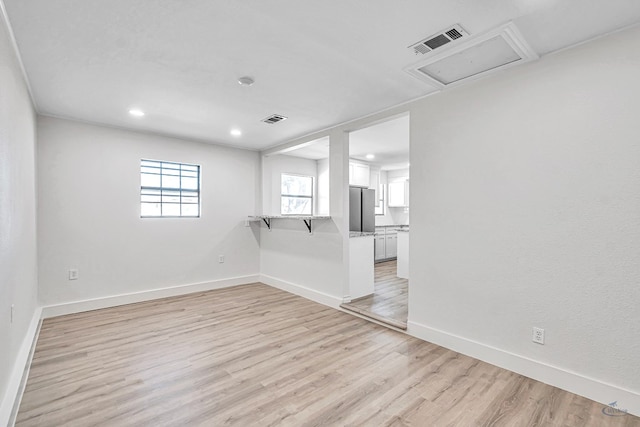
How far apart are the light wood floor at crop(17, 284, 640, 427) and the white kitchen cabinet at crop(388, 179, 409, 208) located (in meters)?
5.30

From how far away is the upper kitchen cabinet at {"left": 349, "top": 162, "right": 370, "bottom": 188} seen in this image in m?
6.92

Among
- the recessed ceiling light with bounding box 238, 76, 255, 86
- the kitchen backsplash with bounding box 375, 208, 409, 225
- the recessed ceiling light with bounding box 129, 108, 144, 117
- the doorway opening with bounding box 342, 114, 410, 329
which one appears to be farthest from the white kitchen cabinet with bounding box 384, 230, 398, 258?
the recessed ceiling light with bounding box 129, 108, 144, 117

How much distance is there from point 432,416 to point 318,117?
10.5 ft

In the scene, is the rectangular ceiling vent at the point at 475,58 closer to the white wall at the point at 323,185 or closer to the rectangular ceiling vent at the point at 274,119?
the rectangular ceiling vent at the point at 274,119

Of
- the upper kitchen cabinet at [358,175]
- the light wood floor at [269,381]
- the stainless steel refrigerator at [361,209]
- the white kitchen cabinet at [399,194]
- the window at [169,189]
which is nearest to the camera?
the light wood floor at [269,381]

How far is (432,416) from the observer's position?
1.95 meters

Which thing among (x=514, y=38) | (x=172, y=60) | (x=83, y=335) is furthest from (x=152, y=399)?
(x=514, y=38)

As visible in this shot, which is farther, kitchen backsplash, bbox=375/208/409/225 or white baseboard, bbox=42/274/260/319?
kitchen backsplash, bbox=375/208/409/225

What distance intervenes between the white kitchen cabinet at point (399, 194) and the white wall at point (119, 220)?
451 cm

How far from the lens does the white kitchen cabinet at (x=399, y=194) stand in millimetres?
8188

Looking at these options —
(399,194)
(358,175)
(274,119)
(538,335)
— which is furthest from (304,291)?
(399,194)

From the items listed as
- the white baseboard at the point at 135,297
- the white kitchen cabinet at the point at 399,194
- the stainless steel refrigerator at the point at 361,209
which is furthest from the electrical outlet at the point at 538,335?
the white kitchen cabinet at the point at 399,194

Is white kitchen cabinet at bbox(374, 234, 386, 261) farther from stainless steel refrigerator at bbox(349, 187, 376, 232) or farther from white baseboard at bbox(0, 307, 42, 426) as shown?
white baseboard at bbox(0, 307, 42, 426)

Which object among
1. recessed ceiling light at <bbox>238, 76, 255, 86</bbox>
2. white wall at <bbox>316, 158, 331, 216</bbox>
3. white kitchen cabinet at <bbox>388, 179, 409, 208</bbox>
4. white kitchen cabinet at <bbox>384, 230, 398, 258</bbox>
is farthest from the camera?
white kitchen cabinet at <bbox>388, 179, 409, 208</bbox>
